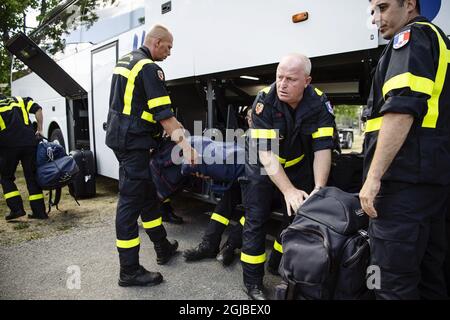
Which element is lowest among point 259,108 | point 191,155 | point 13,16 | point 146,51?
point 191,155

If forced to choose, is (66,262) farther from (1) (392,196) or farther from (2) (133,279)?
(1) (392,196)

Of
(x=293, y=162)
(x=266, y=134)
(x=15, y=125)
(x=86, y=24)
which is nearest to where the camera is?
(x=266, y=134)

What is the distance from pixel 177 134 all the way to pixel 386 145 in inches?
60.2

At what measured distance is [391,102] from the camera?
59.6 inches

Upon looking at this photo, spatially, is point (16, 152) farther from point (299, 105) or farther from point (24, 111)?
point (299, 105)

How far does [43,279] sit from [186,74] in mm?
2316

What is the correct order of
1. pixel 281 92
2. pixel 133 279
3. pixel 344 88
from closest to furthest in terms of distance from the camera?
pixel 281 92
pixel 133 279
pixel 344 88

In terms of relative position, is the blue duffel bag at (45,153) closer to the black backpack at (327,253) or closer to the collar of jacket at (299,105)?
the collar of jacket at (299,105)

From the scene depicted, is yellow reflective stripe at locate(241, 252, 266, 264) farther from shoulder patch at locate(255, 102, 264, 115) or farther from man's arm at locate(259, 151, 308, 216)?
shoulder patch at locate(255, 102, 264, 115)

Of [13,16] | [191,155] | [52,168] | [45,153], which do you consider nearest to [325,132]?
[191,155]

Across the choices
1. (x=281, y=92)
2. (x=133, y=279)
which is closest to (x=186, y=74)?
(x=281, y=92)

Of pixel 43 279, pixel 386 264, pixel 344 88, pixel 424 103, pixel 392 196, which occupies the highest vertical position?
pixel 344 88

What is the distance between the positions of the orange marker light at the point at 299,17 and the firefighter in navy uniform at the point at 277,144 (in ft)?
1.69

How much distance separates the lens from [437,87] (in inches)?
61.3
